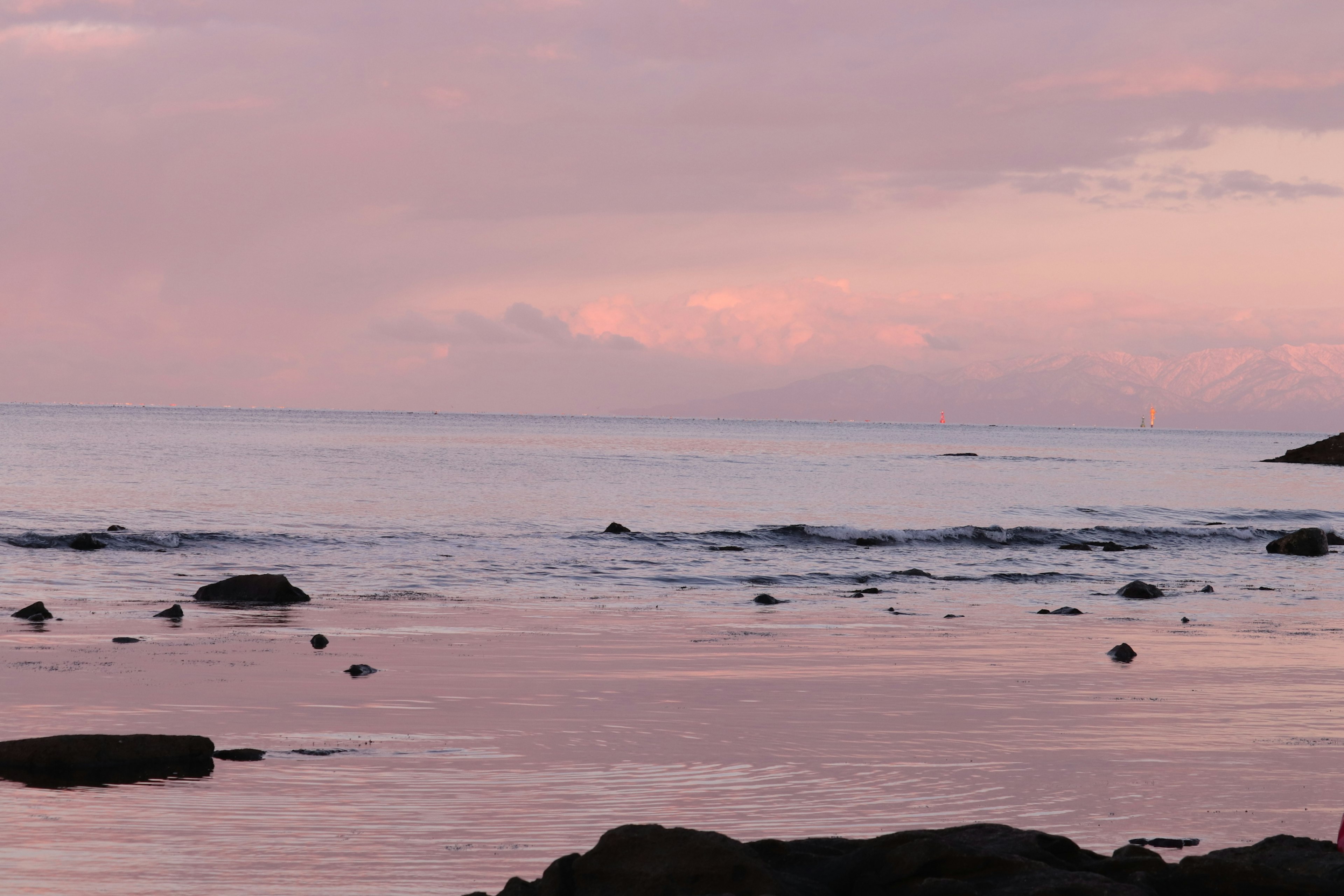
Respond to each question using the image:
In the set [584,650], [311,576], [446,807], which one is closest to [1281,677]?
[584,650]

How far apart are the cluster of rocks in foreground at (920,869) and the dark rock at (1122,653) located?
10250mm

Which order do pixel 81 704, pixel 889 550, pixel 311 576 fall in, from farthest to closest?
pixel 889 550 → pixel 311 576 → pixel 81 704

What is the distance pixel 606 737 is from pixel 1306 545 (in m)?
33.2

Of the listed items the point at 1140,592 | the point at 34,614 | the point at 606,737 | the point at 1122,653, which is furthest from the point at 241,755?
the point at 1140,592

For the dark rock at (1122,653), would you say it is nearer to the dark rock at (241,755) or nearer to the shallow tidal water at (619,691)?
the shallow tidal water at (619,691)

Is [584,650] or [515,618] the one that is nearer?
[584,650]

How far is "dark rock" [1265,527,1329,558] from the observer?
3803 centimetres

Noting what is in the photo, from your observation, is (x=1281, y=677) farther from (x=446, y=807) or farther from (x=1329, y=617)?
(x=446, y=807)

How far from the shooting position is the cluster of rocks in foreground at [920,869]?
247 inches

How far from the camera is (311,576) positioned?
27594 millimetres

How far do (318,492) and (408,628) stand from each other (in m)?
35.5

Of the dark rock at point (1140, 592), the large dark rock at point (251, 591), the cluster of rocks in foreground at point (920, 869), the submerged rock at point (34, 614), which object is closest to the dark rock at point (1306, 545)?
the dark rock at point (1140, 592)

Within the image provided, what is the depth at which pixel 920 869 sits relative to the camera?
6523mm

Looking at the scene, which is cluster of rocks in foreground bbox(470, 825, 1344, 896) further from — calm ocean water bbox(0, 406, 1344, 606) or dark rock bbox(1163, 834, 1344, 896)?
calm ocean water bbox(0, 406, 1344, 606)
